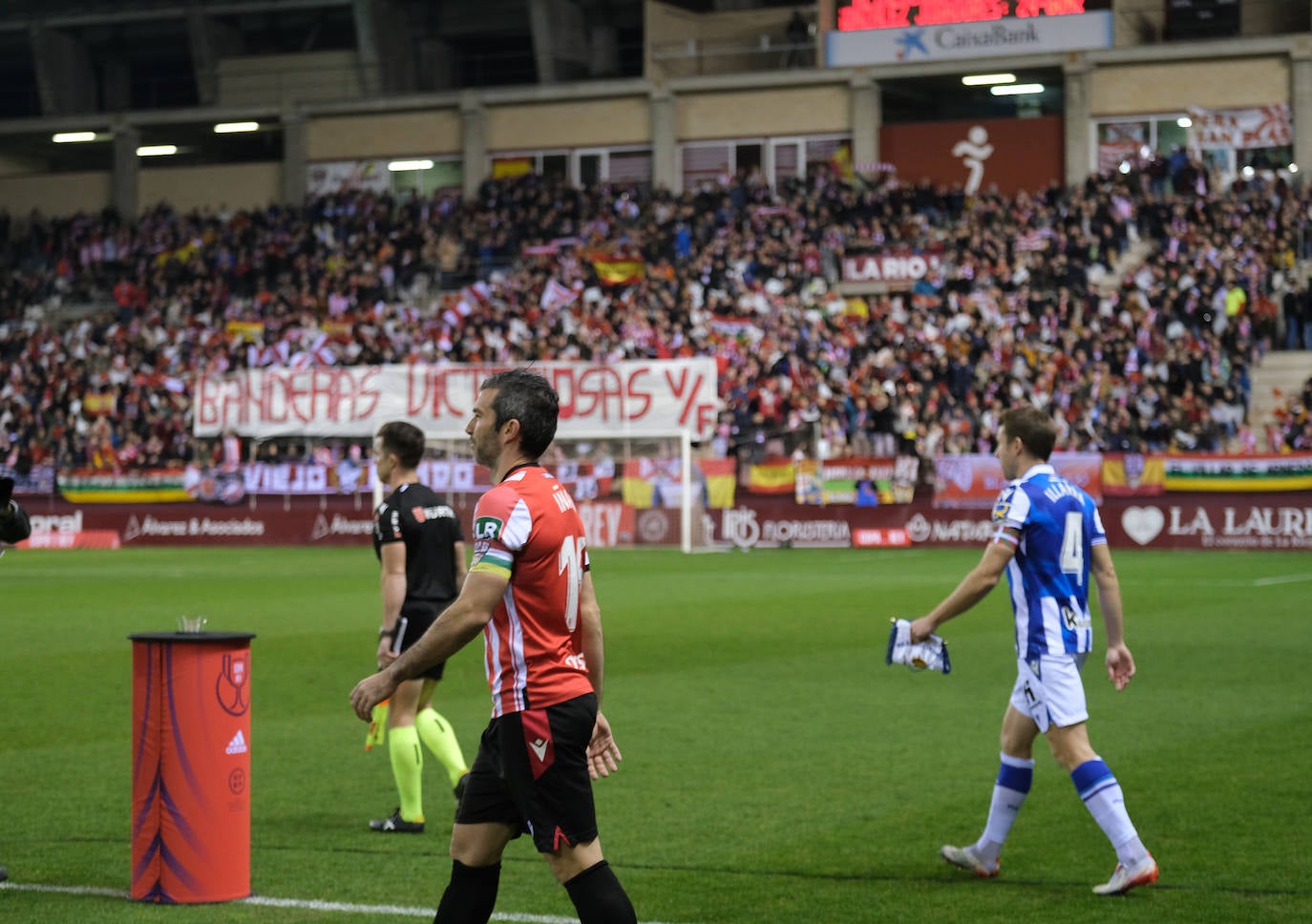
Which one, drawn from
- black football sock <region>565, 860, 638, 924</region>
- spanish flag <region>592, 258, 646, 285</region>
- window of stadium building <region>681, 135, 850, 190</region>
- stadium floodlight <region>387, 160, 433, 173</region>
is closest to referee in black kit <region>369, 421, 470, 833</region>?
black football sock <region>565, 860, 638, 924</region>

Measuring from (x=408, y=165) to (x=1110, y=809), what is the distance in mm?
47664

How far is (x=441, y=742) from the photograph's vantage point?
949cm

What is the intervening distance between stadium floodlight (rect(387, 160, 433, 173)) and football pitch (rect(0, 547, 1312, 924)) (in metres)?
32.1

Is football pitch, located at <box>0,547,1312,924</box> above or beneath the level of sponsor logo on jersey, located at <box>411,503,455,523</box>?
beneath

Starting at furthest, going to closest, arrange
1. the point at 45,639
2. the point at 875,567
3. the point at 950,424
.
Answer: the point at 950,424 → the point at 875,567 → the point at 45,639

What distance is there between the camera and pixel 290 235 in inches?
2010

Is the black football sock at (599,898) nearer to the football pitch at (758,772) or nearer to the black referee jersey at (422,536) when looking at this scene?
the football pitch at (758,772)

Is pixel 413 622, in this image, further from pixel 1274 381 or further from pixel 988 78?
pixel 988 78

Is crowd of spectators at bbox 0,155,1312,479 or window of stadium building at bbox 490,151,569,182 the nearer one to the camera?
crowd of spectators at bbox 0,155,1312,479

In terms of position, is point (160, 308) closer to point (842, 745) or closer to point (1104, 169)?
point (1104, 169)

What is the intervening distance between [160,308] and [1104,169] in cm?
2651

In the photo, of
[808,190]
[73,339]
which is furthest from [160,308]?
[808,190]

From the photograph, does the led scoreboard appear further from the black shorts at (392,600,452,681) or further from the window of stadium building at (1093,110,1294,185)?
the black shorts at (392,600,452,681)

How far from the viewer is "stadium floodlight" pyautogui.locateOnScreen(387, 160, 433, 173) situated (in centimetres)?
5281
